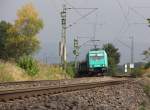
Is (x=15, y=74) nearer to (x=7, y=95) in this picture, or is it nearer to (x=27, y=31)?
(x=7, y=95)

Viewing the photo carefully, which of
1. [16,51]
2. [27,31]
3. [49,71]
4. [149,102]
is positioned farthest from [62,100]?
[27,31]

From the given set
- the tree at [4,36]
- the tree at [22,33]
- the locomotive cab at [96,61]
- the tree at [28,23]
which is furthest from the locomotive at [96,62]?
the tree at [28,23]

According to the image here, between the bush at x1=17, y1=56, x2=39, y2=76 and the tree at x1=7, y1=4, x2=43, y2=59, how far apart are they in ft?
193

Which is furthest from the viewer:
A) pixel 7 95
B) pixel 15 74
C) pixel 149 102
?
pixel 15 74

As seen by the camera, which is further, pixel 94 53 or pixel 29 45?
pixel 29 45

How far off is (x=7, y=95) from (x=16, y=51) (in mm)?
87312

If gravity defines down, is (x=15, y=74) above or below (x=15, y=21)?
below

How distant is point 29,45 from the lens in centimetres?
10356

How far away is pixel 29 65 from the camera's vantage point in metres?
39.6

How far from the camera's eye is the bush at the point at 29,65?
129 feet

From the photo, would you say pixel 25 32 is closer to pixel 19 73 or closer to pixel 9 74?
pixel 19 73

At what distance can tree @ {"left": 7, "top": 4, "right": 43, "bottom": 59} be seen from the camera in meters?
102

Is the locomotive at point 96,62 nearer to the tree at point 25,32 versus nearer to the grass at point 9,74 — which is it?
the grass at point 9,74

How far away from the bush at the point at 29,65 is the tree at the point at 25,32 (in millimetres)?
58794
